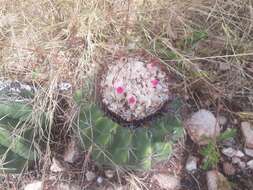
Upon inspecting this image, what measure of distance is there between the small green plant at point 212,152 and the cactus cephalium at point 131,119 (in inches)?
8.0

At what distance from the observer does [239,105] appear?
1621 mm

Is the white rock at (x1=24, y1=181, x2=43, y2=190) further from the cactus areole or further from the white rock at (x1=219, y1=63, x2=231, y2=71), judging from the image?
the white rock at (x1=219, y1=63, x2=231, y2=71)

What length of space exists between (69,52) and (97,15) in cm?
19

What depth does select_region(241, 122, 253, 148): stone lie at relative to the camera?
5.01ft

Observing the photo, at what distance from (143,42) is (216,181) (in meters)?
0.61

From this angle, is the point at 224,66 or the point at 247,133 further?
the point at 224,66

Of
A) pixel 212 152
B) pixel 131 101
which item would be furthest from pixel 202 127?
pixel 131 101

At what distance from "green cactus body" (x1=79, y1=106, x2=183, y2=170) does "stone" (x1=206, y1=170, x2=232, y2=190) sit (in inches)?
8.9

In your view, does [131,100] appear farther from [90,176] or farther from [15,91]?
[15,91]

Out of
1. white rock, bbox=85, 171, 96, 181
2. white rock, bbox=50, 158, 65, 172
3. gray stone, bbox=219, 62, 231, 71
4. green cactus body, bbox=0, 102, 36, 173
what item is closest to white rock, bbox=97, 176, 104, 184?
white rock, bbox=85, 171, 96, 181

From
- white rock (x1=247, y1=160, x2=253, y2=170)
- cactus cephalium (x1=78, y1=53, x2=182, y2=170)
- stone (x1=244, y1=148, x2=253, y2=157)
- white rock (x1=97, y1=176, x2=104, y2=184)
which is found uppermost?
cactus cephalium (x1=78, y1=53, x2=182, y2=170)

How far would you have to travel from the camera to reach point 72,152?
60.0 inches

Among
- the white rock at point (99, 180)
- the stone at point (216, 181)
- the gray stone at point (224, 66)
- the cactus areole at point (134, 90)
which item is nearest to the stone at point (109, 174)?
the white rock at point (99, 180)

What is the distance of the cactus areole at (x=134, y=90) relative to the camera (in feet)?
4.53
